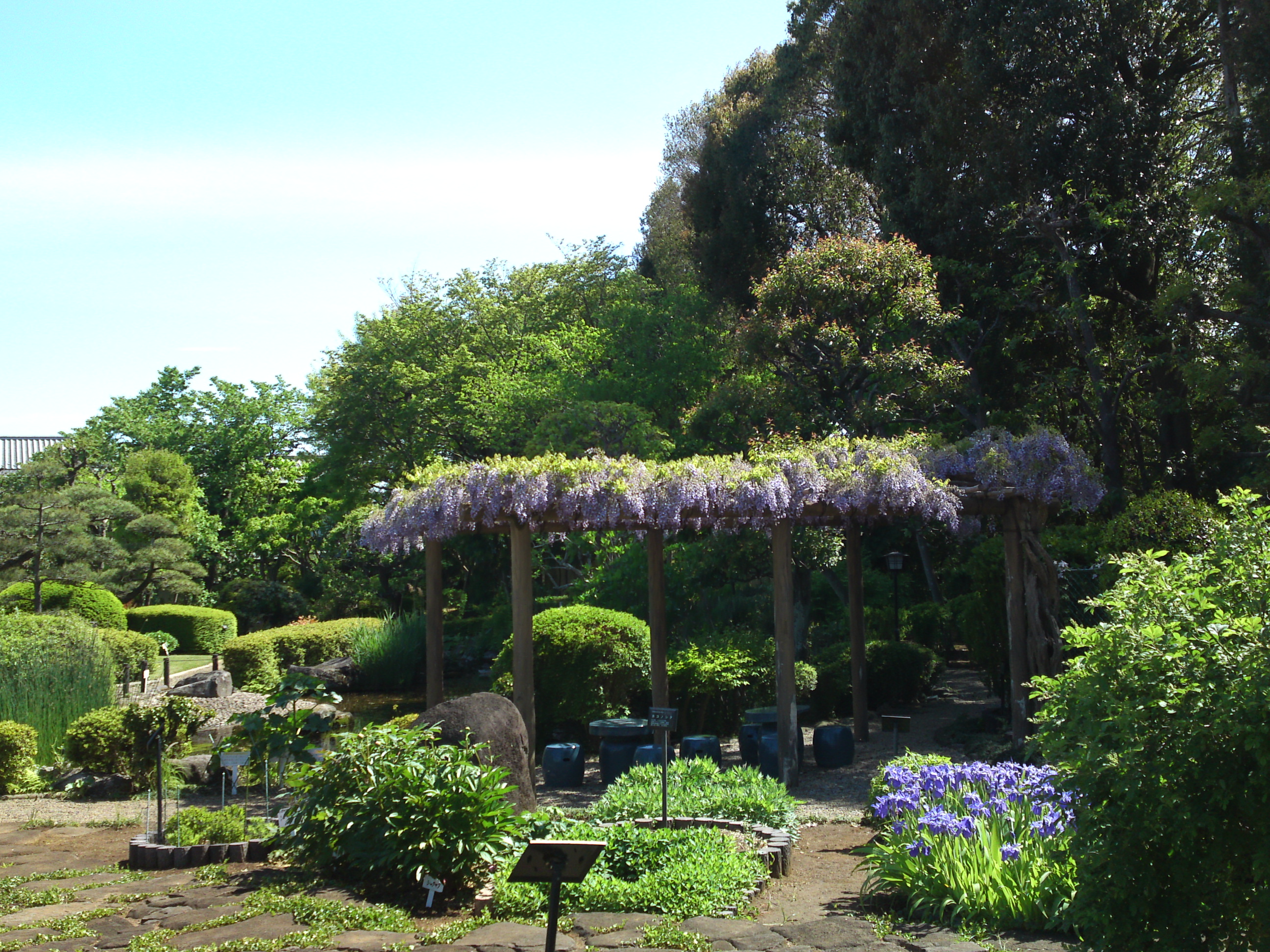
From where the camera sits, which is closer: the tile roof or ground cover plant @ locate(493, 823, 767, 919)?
ground cover plant @ locate(493, 823, 767, 919)

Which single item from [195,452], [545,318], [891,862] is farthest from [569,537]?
[195,452]

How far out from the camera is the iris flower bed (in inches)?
198

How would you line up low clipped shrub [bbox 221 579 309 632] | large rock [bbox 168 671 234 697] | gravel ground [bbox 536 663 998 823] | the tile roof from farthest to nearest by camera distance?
the tile roof < low clipped shrub [bbox 221 579 309 632] < large rock [bbox 168 671 234 697] < gravel ground [bbox 536 663 998 823]

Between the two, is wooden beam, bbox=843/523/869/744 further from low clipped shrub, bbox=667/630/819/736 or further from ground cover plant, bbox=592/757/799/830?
ground cover plant, bbox=592/757/799/830

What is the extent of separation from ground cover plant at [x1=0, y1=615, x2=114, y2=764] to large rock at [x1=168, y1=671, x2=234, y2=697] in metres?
3.63

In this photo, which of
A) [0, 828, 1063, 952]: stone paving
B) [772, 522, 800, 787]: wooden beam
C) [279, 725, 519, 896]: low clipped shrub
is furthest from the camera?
[772, 522, 800, 787]: wooden beam

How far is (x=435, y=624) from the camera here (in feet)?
34.3

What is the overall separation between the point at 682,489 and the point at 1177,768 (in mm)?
6244

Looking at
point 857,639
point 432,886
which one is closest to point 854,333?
point 857,639

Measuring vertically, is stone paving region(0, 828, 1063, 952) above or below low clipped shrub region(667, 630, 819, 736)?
below

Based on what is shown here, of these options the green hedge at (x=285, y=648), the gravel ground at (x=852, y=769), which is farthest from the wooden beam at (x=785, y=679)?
the green hedge at (x=285, y=648)

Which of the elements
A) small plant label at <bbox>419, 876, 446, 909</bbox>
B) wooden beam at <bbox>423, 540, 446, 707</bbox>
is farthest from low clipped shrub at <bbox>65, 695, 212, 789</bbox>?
small plant label at <bbox>419, 876, 446, 909</bbox>

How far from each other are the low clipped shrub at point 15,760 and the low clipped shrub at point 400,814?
543cm

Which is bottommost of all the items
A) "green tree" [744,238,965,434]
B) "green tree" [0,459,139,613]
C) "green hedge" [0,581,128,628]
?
"green hedge" [0,581,128,628]
